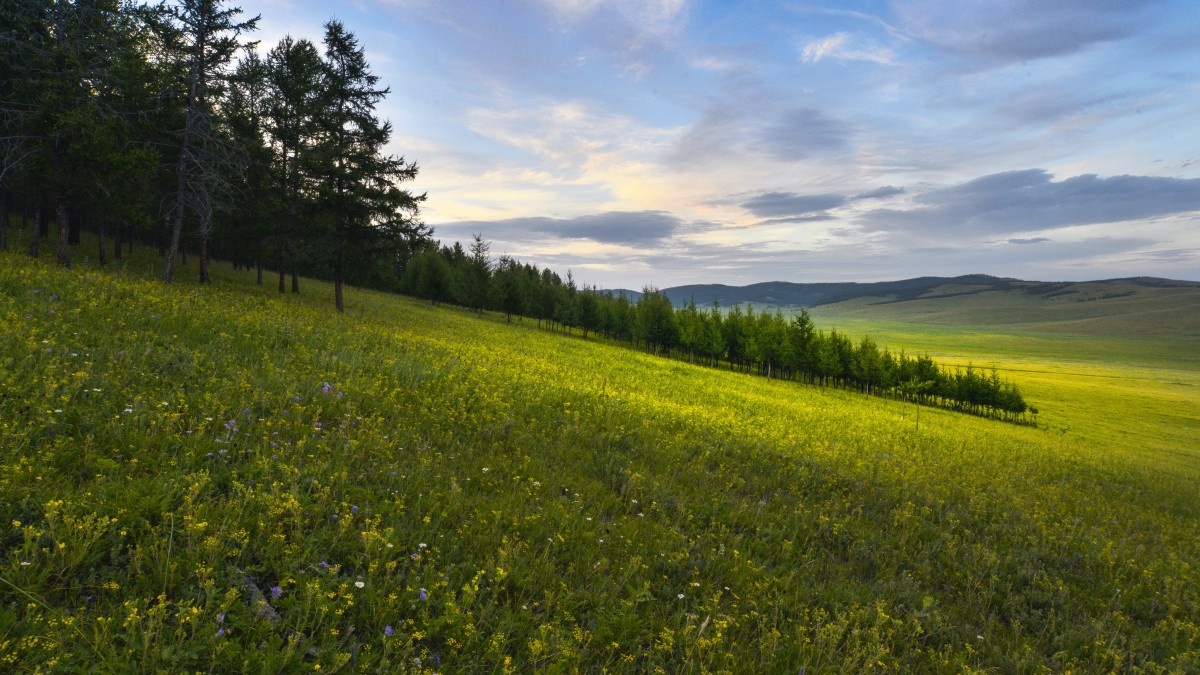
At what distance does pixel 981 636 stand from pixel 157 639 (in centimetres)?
815

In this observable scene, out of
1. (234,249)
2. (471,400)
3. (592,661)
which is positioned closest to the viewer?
(592,661)

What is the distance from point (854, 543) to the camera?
24.8ft

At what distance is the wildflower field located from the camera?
3387mm

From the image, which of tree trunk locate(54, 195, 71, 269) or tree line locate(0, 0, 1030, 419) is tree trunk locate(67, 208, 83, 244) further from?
tree trunk locate(54, 195, 71, 269)

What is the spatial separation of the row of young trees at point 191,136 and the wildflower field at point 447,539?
1256 centimetres

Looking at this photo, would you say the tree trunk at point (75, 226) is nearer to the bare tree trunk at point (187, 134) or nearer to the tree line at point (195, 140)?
the tree line at point (195, 140)

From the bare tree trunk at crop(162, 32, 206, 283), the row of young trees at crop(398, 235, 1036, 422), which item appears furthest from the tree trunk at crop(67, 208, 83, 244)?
the row of young trees at crop(398, 235, 1036, 422)

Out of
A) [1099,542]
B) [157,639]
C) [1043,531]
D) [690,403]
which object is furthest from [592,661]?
[690,403]

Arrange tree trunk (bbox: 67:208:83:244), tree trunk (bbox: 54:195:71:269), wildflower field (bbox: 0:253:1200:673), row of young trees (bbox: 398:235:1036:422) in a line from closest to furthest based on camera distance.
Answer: wildflower field (bbox: 0:253:1200:673) → tree trunk (bbox: 54:195:71:269) → tree trunk (bbox: 67:208:83:244) → row of young trees (bbox: 398:235:1036:422)

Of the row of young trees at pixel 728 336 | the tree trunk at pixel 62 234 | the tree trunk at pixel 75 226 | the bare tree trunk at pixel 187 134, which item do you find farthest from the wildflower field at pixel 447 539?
the row of young trees at pixel 728 336

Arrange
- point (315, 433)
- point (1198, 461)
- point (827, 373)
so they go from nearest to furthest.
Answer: point (315, 433) < point (1198, 461) < point (827, 373)

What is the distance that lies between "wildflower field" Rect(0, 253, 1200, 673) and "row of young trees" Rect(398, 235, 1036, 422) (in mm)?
51911

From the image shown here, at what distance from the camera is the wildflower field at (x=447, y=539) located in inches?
133

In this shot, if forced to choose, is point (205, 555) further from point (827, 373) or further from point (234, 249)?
point (827, 373)
